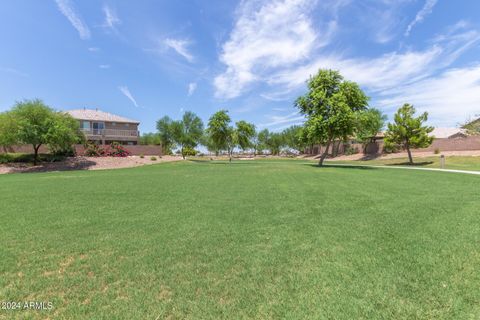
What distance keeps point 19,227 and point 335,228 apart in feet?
23.7

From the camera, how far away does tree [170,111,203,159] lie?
2189 inches

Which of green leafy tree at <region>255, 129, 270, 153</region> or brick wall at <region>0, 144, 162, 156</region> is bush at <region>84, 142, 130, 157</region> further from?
green leafy tree at <region>255, 129, 270, 153</region>

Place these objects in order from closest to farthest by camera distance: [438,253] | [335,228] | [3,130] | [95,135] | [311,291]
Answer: [311,291], [438,253], [335,228], [3,130], [95,135]

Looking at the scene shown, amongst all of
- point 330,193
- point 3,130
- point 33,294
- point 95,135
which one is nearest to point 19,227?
point 33,294

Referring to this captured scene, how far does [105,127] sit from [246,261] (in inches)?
1899

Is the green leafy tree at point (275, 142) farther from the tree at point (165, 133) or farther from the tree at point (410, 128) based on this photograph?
the tree at point (410, 128)

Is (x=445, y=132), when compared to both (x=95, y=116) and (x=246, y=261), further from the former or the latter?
(x=95, y=116)

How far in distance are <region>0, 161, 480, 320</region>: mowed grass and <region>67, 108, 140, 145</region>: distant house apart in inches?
1597

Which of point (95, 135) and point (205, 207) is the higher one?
point (95, 135)

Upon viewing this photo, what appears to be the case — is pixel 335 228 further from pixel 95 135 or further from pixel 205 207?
pixel 95 135

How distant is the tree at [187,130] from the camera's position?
55594 millimetres

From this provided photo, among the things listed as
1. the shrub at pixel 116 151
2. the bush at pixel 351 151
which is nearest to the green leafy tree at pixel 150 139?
the shrub at pixel 116 151

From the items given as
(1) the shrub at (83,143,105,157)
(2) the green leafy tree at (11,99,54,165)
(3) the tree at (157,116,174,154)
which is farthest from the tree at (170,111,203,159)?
(2) the green leafy tree at (11,99,54,165)

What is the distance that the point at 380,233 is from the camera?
5117 mm
